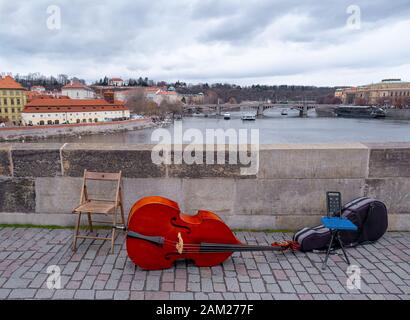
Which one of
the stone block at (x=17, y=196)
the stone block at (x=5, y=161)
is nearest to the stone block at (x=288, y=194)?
the stone block at (x=17, y=196)

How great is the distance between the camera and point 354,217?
10.1 feet

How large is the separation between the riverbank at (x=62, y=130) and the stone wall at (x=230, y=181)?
4721 centimetres

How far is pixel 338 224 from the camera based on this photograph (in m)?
2.77

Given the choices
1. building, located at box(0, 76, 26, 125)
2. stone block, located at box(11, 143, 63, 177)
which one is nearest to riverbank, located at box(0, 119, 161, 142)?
building, located at box(0, 76, 26, 125)

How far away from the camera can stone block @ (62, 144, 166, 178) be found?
343cm

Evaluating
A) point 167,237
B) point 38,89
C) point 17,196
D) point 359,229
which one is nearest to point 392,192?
point 359,229

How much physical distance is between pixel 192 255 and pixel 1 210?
2439 mm

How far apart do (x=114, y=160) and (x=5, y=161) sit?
1.27 m

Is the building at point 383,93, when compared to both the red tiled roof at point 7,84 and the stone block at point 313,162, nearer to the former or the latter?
the red tiled roof at point 7,84

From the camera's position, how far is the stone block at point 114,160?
3.43 m

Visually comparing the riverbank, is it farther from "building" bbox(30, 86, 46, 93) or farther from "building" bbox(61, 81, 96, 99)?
"building" bbox(30, 86, 46, 93)

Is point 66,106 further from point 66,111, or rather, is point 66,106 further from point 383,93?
point 383,93

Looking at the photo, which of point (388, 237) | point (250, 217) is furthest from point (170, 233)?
point (388, 237)

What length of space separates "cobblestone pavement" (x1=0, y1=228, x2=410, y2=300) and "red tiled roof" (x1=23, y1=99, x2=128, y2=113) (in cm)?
6221
